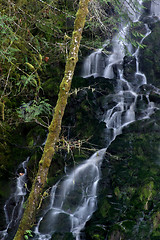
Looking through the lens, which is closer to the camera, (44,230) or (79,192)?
(44,230)

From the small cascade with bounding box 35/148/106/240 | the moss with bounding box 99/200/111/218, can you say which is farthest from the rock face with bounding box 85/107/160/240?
the small cascade with bounding box 35/148/106/240

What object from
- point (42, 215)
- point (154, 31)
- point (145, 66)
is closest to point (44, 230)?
point (42, 215)

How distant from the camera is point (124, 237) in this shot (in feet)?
18.3

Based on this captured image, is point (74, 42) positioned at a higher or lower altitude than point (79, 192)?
higher

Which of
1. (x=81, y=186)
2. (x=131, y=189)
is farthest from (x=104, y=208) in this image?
(x=81, y=186)

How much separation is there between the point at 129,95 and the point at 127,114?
1.21 m

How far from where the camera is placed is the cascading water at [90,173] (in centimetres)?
671

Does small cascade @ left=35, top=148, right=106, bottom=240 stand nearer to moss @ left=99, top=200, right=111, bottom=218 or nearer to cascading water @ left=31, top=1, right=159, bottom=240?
cascading water @ left=31, top=1, right=159, bottom=240

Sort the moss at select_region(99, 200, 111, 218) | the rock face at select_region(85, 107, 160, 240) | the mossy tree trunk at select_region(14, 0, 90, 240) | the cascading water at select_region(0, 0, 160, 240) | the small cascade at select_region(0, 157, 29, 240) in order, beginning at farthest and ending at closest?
the small cascade at select_region(0, 157, 29, 240)
the cascading water at select_region(0, 0, 160, 240)
the moss at select_region(99, 200, 111, 218)
the rock face at select_region(85, 107, 160, 240)
the mossy tree trunk at select_region(14, 0, 90, 240)

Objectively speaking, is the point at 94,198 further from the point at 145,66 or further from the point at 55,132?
the point at 145,66

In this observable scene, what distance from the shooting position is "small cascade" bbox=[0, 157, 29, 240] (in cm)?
705

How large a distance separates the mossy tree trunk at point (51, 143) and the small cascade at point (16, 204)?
340cm

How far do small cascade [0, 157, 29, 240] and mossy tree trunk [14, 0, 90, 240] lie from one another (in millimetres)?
3399

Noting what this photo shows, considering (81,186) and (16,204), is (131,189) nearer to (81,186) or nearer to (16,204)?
(81,186)
